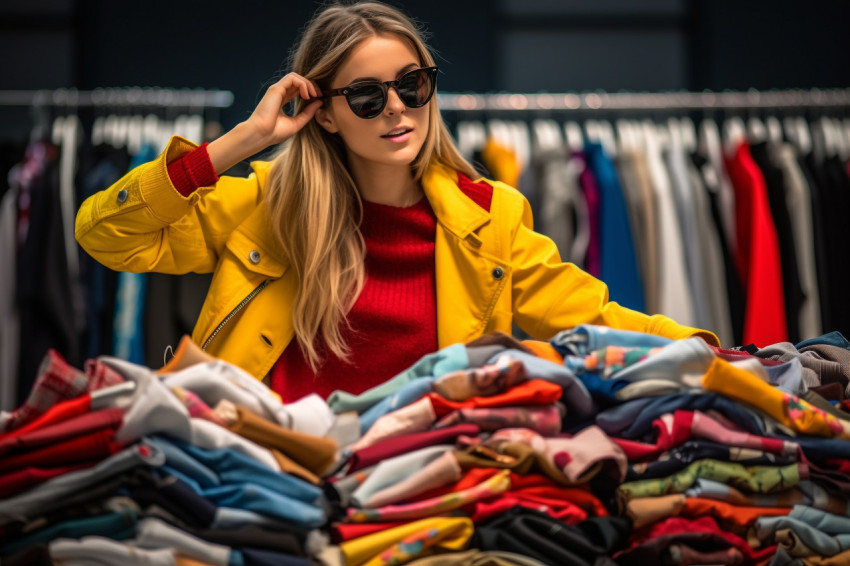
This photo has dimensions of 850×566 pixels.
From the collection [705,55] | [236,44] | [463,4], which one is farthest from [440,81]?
[705,55]

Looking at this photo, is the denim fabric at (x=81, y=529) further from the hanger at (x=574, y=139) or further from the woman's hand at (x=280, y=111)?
the hanger at (x=574, y=139)

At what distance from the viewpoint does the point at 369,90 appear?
1.98m

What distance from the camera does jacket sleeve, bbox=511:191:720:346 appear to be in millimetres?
1979

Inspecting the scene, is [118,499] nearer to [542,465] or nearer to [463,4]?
[542,465]

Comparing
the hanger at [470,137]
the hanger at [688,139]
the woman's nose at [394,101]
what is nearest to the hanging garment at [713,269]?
the hanger at [688,139]

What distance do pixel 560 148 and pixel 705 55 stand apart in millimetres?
1537

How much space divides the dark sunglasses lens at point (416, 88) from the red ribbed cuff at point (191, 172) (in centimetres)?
43

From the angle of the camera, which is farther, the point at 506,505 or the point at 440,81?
the point at 440,81

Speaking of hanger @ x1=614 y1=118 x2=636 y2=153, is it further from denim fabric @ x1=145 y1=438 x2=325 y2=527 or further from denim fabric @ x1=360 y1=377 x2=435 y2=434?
denim fabric @ x1=145 y1=438 x2=325 y2=527

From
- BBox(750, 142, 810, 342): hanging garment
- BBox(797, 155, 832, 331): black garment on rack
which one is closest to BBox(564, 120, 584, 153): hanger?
BBox(750, 142, 810, 342): hanging garment

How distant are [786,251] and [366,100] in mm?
2249

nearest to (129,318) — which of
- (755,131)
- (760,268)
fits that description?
(760,268)

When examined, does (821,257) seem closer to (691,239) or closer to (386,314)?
(691,239)

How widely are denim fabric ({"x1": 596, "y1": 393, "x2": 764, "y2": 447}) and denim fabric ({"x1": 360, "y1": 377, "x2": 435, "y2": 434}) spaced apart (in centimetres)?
25
